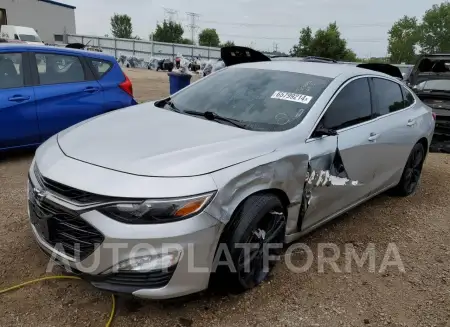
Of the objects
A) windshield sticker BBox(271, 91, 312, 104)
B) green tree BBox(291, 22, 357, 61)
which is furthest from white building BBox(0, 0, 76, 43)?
windshield sticker BBox(271, 91, 312, 104)

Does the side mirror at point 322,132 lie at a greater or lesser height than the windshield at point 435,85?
greater

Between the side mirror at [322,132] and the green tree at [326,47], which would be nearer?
the side mirror at [322,132]

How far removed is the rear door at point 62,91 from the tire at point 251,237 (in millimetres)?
3688

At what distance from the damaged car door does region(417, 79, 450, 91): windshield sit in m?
4.54

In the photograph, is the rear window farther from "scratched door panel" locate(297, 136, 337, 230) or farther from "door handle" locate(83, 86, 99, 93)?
"door handle" locate(83, 86, 99, 93)

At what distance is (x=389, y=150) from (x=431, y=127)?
1365 mm

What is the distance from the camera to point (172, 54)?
4703cm

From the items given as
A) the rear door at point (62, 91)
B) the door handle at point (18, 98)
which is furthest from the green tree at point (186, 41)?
the door handle at point (18, 98)

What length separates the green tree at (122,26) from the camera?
303 feet

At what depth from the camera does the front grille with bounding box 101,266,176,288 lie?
7.25 feet

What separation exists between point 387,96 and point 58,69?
4109 mm

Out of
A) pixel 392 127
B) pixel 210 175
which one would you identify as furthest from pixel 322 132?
pixel 392 127

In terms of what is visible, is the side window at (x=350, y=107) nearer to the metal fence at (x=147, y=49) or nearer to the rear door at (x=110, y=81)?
the rear door at (x=110, y=81)

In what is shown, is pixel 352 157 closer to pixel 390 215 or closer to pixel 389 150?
pixel 389 150
